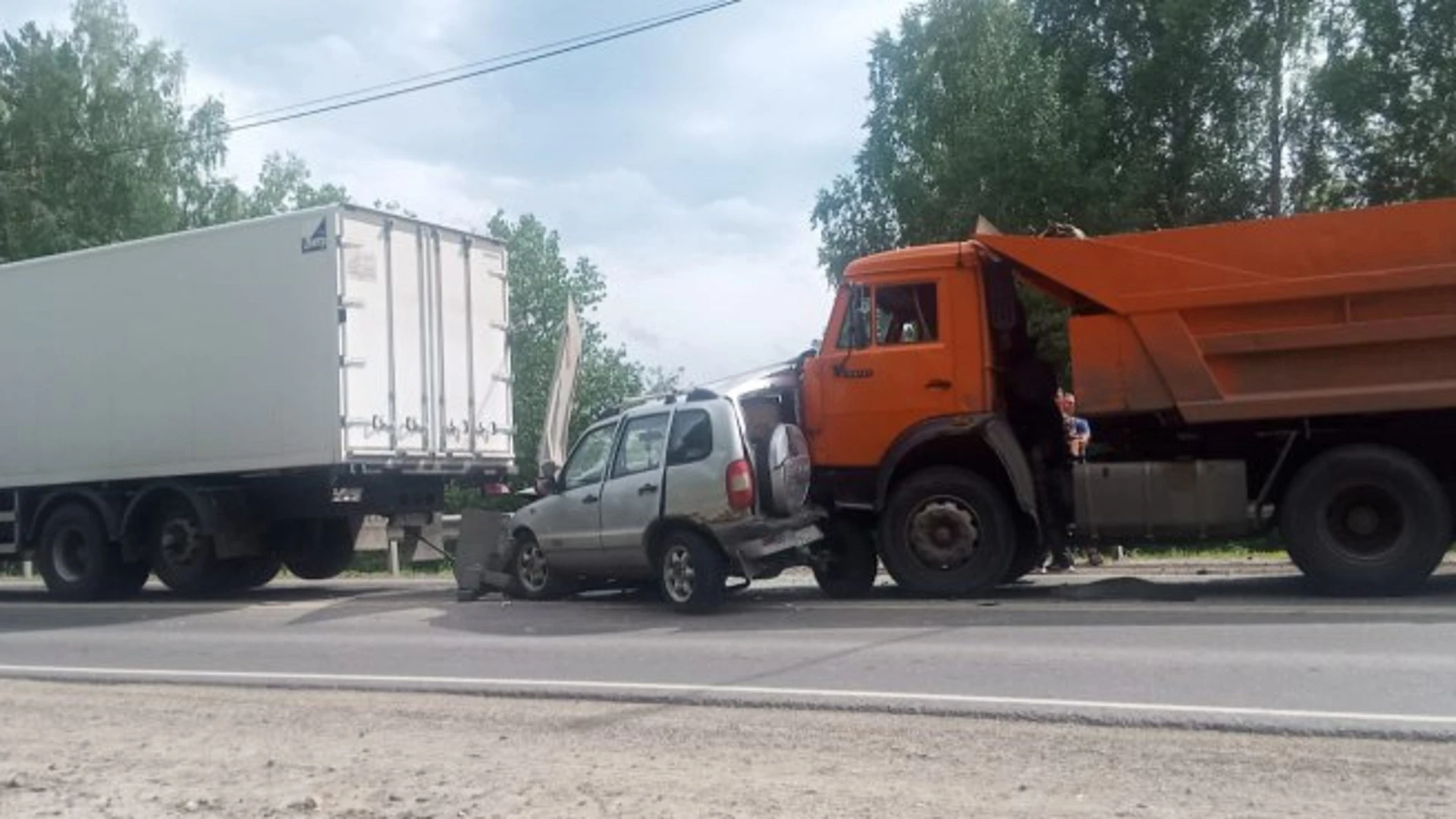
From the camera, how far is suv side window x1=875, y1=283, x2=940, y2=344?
514 inches

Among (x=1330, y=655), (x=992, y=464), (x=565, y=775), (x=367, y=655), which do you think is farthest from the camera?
(x=992, y=464)

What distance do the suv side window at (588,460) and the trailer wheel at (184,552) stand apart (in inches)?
186

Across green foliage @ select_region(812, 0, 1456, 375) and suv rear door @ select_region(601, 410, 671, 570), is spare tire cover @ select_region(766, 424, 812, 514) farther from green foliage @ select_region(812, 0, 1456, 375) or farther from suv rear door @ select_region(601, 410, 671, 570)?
green foliage @ select_region(812, 0, 1456, 375)

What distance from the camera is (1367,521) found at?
38.9ft

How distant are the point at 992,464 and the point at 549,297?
82.3 feet

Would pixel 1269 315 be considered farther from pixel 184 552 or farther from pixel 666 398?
pixel 184 552

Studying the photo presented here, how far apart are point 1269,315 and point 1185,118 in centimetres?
2098

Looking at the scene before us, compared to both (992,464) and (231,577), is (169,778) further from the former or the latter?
(231,577)

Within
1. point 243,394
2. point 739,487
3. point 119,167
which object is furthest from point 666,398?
point 119,167

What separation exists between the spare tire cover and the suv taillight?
24 centimetres

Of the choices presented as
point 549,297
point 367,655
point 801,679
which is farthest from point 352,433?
point 549,297

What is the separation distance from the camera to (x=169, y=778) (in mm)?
7203

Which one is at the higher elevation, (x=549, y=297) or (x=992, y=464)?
(x=549, y=297)

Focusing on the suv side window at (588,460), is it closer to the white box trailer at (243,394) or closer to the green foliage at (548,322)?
the white box trailer at (243,394)
